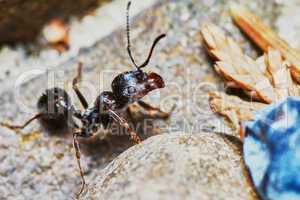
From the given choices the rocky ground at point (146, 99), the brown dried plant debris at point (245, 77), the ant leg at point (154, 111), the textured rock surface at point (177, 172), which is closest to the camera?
the textured rock surface at point (177, 172)

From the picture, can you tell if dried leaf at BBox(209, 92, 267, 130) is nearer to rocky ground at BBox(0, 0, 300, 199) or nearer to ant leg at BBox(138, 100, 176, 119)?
rocky ground at BBox(0, 0, 300, 199)

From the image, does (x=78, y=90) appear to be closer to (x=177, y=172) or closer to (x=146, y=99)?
(x=146, y=99)

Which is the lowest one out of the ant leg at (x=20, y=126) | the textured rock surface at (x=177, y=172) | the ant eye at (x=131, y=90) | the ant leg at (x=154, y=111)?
the textured rock surface at (x=177, y=172)

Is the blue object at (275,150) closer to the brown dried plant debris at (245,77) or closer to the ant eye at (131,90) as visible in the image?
the brown dried plant debris at (245,77)

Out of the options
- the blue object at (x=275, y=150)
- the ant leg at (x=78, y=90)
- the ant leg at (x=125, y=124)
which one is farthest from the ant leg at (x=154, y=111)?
the blue object at (x=275, y=150)

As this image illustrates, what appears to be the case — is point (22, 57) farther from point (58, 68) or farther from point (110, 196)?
point (110, 196)

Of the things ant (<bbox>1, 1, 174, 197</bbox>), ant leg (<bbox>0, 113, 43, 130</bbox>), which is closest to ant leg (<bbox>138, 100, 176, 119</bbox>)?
ant (<bbox>1, 1, 174, 197</bbox>)
